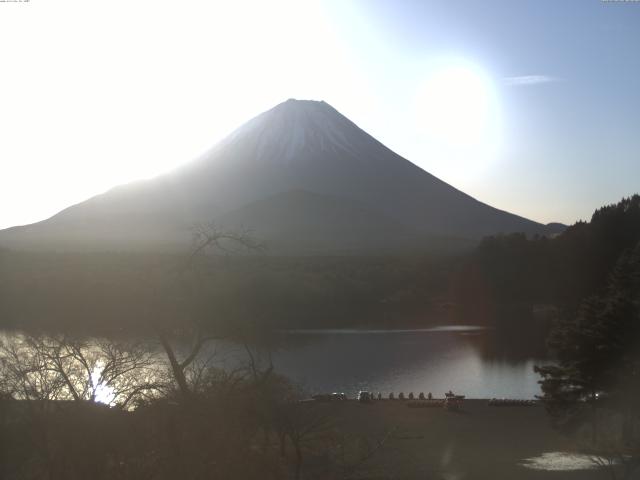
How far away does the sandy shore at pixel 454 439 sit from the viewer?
875 cm

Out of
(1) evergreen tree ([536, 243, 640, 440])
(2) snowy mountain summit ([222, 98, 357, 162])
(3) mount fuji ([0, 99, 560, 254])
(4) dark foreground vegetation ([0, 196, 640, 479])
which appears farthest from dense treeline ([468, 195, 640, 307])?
(2) snowy mountain summit ([222, 98, 357, 162])

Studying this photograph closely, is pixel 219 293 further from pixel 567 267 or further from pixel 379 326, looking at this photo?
pixel 567 267

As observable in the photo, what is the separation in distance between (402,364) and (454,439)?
31.9 ft

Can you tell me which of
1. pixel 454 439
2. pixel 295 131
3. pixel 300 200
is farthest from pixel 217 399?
pixel 295 131

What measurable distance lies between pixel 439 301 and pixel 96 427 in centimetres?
Answer: 3662

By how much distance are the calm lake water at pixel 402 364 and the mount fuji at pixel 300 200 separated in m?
31.2

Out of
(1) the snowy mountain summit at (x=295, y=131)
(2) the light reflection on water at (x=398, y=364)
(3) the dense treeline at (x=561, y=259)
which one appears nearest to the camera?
(2) the light reflection on water at (x=398, y=364)

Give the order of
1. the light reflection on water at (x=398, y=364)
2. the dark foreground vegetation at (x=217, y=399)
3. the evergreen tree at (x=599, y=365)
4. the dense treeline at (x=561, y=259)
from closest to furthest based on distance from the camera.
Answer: the dark foreground vegetation at (x=217, y=399), the evergreen tree at (x=599, y=365), the light reflection on water at (x=398, y=364), the dense treeline at (x=561, y=259)

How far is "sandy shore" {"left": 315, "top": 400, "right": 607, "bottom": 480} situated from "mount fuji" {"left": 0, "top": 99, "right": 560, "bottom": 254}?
43.2 m

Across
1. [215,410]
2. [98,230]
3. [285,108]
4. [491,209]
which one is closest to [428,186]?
[491,209]

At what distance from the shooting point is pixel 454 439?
1110cm

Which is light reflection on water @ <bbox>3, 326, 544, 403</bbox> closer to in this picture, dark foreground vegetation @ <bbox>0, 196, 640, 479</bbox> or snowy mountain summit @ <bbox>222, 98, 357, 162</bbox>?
dark foreground vegetation @ <bbox>0, 196, 640, 479</bbox>

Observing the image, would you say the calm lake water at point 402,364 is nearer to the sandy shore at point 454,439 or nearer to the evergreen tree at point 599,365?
the sandy shore at point 454,439

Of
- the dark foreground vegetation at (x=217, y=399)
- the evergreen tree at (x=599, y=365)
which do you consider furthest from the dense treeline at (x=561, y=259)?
the evergreen tree at (x=599, y=365)
